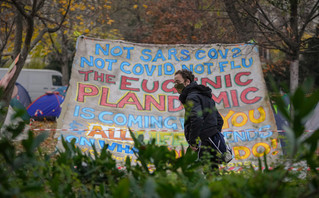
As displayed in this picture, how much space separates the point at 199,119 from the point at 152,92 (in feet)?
12.6

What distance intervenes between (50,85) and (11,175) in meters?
21.4

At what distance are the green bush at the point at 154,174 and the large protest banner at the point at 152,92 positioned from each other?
16.3ft

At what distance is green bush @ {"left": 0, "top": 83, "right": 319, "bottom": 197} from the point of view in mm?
1383

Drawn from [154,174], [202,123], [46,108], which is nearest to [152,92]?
[202,123]

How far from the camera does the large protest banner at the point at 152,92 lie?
23.8 ft

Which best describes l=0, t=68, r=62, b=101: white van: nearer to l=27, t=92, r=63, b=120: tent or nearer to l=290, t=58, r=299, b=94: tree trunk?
l=27, t=92, r=63, b=120: tent

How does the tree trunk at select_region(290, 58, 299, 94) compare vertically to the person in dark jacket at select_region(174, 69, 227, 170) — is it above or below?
above

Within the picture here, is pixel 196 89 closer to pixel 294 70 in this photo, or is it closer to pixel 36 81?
pixel 294 70

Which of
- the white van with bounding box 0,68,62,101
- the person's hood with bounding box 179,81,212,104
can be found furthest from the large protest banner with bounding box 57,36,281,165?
the white van with bounding box 0,68,62,101

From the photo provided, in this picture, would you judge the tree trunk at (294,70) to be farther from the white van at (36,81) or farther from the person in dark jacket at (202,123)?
the white van at (36,81)

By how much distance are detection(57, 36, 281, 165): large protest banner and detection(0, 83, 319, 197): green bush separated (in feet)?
16.3

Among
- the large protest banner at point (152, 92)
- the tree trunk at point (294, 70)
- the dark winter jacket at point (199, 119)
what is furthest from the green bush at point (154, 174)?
the tree trunk at point (294, 70)

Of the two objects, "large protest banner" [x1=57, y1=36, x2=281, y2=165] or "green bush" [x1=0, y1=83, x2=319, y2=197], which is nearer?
"green bush" [x1=0, y1=83, x2=319, y2=197]

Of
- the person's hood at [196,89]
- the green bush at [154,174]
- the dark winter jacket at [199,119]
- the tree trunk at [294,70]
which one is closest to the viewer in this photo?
the green bush at [154,174]
